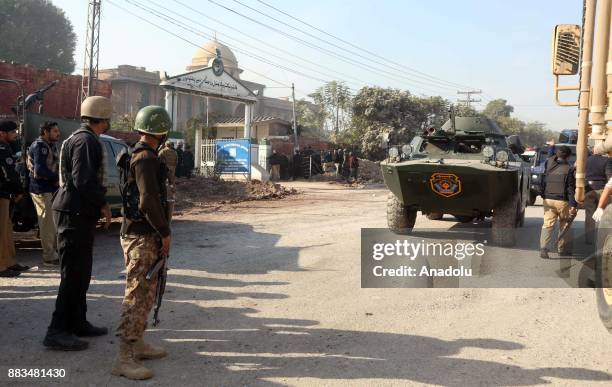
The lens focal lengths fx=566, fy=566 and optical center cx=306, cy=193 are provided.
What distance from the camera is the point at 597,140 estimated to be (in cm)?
473

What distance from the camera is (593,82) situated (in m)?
4.81

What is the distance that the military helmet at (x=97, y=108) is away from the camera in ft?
13.1

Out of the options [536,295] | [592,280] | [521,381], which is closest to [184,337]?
[521,381]

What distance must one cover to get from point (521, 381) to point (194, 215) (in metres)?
9.13

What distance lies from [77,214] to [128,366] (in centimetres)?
114

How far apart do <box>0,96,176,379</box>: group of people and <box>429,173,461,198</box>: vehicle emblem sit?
14.7 feet

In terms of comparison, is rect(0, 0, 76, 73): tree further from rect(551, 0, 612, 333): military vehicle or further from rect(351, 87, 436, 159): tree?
rect(551, 0, 612, 333): military vehicle

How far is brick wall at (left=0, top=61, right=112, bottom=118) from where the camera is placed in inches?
697

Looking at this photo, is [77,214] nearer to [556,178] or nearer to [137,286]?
[137,286]

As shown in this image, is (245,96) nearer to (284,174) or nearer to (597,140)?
(284,174)

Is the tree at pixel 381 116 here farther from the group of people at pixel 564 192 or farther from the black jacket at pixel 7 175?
the black jacket at pixel 7 175

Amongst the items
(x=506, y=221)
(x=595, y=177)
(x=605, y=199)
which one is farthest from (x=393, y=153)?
(x=605, y=199)

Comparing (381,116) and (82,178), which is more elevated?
(381,116)

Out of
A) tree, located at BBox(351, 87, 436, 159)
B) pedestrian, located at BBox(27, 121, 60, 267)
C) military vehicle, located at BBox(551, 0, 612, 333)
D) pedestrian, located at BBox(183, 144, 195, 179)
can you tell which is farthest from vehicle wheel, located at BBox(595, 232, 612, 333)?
tree, located at BBox(351, 87, 436, 159)
